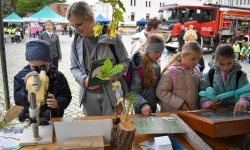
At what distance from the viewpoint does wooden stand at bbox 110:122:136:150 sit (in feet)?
3.58

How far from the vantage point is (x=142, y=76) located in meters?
1.74

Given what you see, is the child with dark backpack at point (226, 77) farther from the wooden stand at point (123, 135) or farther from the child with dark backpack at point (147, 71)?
the wooden stand at point (123, 135)

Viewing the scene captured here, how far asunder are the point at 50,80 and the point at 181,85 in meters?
0.94

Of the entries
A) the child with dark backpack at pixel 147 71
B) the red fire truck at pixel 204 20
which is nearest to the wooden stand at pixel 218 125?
the child with dark backpack at pixel 147 71

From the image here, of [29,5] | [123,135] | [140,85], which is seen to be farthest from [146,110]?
[29,5]

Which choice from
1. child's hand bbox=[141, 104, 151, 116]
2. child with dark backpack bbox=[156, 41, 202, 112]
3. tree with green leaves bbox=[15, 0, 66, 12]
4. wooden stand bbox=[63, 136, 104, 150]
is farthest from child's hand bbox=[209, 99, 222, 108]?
tree with green leaves bbox=[15, 0, 66, 12]

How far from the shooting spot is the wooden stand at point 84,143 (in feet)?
3.41

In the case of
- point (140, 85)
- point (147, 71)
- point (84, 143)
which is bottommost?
point (84, 143)

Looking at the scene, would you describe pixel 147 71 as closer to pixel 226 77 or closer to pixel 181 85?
pixel 181 85

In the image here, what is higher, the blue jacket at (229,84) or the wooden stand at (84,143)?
the blue jacket at (229,84)

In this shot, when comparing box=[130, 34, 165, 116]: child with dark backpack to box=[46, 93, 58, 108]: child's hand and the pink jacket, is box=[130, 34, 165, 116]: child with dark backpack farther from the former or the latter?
box=[46, 93, 58, 108]: child's hand

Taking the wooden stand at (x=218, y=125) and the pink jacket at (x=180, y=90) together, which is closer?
the wooden stand at (x=218, y=125)

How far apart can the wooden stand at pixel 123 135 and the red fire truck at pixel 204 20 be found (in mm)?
10747

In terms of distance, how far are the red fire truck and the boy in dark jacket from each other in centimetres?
1039
